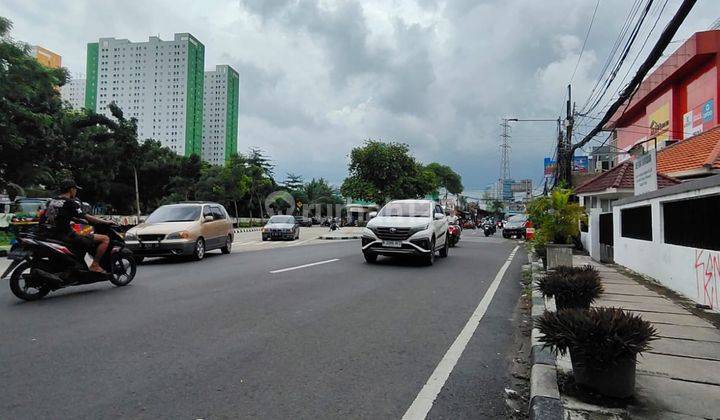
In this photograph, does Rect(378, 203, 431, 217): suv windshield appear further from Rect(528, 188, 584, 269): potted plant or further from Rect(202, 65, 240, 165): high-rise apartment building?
Rect(202, 65, 240, 165): high-rise apartment building

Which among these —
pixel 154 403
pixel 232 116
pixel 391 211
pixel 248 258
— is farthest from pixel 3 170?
pixel 232 116

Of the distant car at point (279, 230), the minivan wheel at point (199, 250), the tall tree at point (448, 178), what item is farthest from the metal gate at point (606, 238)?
the tall tree at point (448, 178)

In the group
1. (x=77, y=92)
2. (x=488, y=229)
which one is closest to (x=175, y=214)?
(x=488, y=229)

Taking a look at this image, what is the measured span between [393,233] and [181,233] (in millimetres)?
5427

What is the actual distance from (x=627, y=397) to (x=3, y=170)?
31603 mm

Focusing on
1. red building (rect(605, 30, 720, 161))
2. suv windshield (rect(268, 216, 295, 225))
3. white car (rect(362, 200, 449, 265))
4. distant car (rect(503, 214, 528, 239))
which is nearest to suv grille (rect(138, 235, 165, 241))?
white car (rect(362, 200, 449, 265))

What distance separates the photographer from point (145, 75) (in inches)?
2021

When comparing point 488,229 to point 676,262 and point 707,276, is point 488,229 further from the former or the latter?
point 707,276

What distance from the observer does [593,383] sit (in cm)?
344

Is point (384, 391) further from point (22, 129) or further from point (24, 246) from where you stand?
point (22, 129)

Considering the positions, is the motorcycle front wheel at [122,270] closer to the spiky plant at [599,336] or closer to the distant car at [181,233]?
Result: the distant car at [181,233]

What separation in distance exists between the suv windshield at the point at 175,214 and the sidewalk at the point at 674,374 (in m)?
10.8

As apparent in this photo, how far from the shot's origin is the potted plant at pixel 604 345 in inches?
128

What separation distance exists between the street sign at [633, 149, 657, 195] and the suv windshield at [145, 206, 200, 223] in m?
11.4
